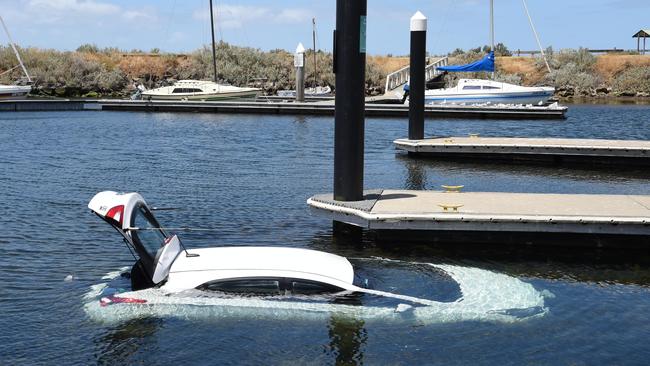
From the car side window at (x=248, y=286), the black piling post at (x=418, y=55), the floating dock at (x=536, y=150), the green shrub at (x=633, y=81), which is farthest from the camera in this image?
the green shrub at (x=633, y=81)

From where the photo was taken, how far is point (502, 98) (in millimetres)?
59781

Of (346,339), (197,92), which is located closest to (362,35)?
(346,339)

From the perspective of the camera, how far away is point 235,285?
1186 cm

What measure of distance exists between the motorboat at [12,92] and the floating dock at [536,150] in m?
42.2

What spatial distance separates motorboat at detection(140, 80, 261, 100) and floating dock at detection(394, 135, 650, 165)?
34.2 metres

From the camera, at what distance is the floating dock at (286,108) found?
5378 cm

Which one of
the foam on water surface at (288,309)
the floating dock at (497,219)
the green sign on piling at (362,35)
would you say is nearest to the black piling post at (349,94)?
the green sign on piling at (362,35)

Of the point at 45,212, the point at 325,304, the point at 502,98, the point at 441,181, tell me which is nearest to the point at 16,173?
the point at 45,212

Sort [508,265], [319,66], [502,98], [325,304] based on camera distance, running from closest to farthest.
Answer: [325,304]
[508,265]
[502,98]
[319,66]

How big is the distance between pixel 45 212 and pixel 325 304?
10897mm

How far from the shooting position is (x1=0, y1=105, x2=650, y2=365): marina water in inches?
436

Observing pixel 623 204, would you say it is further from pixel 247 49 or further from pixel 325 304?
pixel 247 49

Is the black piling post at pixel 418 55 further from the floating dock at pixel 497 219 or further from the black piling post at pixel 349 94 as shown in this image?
the black piling post at pixel 349 94

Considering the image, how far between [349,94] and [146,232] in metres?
6.14
